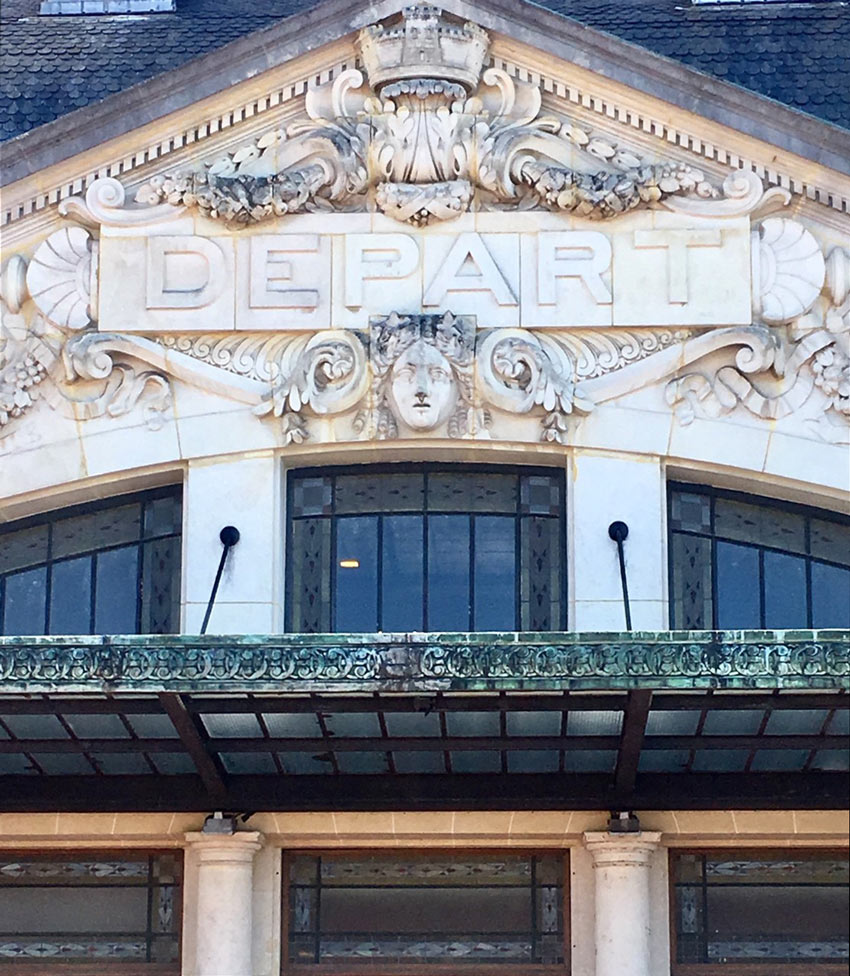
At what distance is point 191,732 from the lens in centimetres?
1792

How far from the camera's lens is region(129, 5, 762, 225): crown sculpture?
2080cm

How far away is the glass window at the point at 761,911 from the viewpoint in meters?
19.3

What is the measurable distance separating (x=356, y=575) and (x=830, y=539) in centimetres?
428

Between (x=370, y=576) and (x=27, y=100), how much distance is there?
6798mm

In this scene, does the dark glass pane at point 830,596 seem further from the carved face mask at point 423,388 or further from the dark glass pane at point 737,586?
the carved face mask at point 423,388

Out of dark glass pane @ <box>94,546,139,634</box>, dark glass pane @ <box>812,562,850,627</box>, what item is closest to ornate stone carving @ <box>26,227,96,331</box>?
dark glass pane @ <box>94,546,139,634</box>

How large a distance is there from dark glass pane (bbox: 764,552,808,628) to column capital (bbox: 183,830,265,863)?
4962 mm

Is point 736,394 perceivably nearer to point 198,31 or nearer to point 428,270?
point 428,270

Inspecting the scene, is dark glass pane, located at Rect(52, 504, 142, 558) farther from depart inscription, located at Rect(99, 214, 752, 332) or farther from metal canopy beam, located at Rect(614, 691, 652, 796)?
metal canopy beam, located at Rect(614, 691, 652, 796)

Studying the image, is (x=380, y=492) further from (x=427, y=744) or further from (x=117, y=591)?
(x=427, y=744)

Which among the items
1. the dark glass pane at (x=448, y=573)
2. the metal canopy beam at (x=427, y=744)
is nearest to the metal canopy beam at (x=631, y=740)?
the metal canopy beam at (x=427, y=744)

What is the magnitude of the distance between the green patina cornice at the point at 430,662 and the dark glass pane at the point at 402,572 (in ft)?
11.2

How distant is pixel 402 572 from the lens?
20781 millimetres

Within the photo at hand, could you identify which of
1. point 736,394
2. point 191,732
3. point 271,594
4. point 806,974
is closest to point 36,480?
point 271,594
